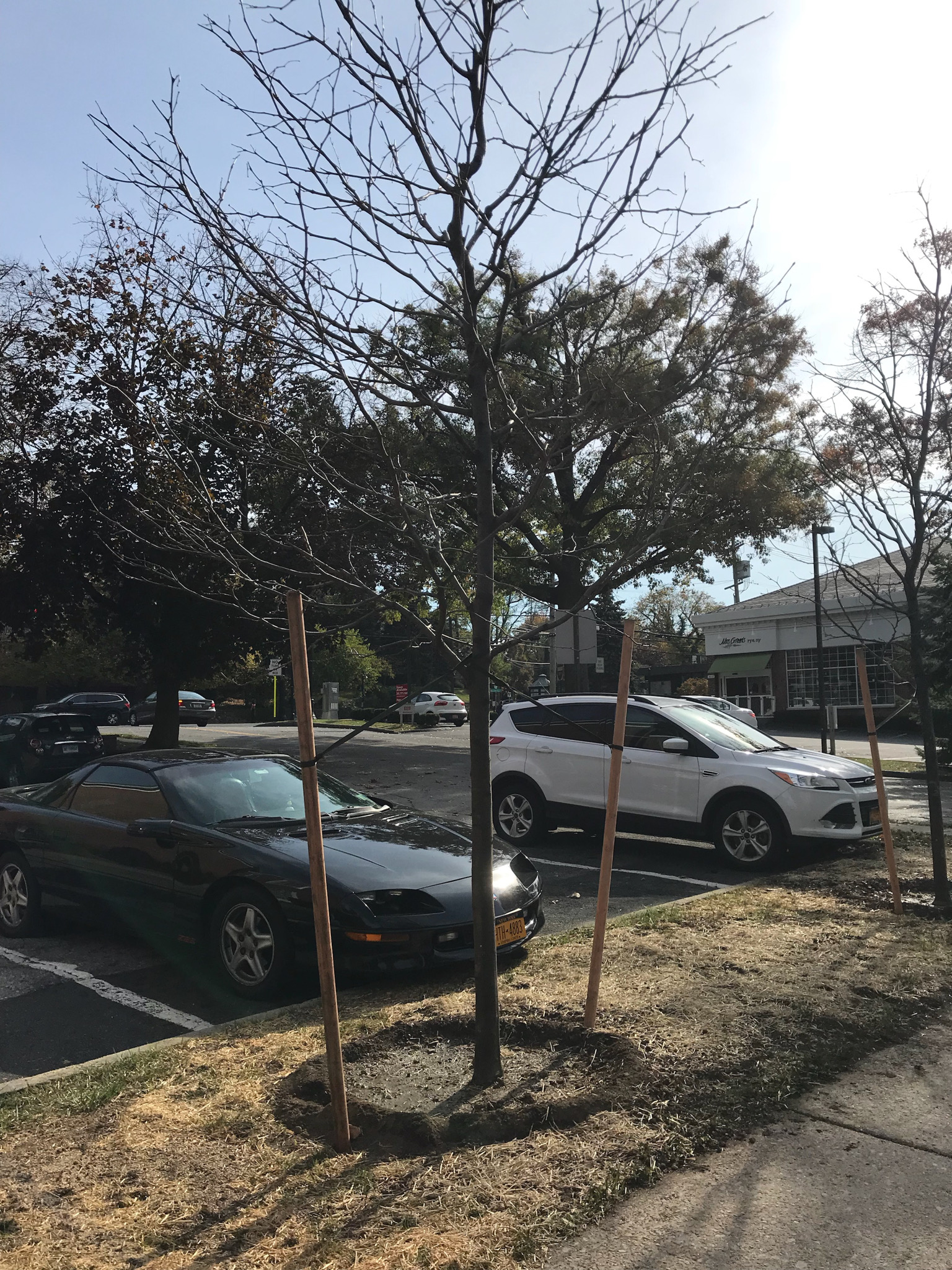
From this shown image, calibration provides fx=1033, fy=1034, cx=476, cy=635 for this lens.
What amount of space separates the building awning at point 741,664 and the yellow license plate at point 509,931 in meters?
41.3

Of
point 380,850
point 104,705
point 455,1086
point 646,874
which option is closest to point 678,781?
point 646,874

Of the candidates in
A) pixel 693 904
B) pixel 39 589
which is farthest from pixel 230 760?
pixel 39 589

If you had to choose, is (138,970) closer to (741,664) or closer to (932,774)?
(932,774)

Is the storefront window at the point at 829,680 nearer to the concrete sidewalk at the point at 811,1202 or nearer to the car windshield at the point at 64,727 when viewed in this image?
the car windshield at the point at 64,727

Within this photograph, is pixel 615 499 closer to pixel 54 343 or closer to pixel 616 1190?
pixel 54 343

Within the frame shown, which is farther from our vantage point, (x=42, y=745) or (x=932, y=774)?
(x=42, y=745)

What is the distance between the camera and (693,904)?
7930mm

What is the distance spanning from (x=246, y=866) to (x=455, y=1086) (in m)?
2.25

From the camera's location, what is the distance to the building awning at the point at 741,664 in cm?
4522

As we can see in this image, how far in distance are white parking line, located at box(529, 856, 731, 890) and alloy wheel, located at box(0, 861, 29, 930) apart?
4.52 m

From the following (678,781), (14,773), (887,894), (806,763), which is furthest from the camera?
(14,773)

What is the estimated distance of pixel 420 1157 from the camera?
367cm

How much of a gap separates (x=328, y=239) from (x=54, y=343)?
1703cm

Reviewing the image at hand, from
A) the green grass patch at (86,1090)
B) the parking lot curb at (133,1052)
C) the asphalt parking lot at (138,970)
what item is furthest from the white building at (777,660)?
the green grass patch at (86,1090)
